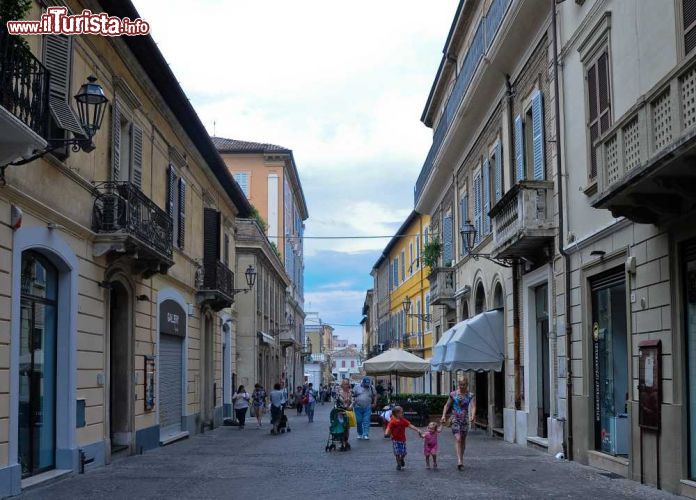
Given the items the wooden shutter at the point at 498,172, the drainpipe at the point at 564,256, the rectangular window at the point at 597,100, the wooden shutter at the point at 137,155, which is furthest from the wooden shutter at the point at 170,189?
the rectangular window at the point at 597,100

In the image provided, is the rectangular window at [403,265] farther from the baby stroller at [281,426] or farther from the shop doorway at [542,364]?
the shop doorway at [542,364]

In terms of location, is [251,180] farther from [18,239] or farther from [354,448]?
[18,239]

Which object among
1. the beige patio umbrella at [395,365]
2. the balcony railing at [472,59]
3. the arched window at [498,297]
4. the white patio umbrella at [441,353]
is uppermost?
the balcony railing at [472,59]

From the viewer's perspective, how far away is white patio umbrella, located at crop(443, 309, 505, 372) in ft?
73.3

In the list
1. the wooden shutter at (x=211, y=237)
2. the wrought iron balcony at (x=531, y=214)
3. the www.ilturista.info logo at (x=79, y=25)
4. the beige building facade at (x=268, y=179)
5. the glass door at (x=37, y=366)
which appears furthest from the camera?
the beige building facade at (x=268, y=179)

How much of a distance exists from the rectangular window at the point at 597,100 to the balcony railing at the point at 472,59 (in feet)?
15.5

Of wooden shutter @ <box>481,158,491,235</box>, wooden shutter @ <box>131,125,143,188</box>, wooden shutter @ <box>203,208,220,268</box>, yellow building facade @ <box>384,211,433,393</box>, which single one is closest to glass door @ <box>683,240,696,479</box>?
wooden shutter @ <box>131,125,143,188</box>

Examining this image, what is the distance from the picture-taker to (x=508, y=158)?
2169 centimetres

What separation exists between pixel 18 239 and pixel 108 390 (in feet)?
17.3

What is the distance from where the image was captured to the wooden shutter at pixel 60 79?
43.5ft

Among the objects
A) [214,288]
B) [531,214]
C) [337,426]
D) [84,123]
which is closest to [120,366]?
[337,426]

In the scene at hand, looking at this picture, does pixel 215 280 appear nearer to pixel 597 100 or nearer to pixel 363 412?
pixel 363 412

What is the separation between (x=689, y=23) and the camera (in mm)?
11133

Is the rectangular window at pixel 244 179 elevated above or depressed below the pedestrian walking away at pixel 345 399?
above
